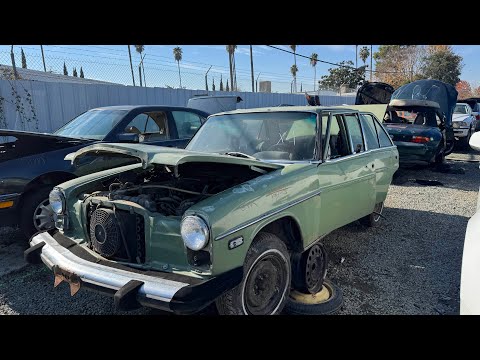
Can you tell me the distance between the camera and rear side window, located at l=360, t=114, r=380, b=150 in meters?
4.57

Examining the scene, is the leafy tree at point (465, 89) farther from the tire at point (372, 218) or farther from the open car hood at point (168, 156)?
the open car hood at point (168, 156)

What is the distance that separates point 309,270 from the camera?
331 cm

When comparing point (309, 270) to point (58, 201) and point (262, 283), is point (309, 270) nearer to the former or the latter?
point (262, 283)

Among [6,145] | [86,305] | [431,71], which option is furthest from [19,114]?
[431,71]

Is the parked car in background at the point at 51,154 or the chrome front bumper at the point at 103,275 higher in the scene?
the parked car in background at the point at 51,154

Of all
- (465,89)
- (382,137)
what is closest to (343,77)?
(465,89)

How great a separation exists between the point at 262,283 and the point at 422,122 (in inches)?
341

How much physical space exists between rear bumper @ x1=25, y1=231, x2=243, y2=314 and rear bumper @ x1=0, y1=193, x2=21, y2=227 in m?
1.80

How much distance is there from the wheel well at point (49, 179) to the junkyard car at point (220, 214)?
1289mm

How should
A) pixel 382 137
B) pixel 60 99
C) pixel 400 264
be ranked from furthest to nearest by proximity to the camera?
pixel 60 99 < pixel 382 137 < pixel 400 264

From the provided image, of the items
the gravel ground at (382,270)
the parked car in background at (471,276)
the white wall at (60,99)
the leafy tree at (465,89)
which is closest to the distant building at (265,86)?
the white wall at (60,99)

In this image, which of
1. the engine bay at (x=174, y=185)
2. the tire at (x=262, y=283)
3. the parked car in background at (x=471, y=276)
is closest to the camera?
the parked car in background at (x=471, y=276)

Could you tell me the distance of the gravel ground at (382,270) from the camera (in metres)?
3.24

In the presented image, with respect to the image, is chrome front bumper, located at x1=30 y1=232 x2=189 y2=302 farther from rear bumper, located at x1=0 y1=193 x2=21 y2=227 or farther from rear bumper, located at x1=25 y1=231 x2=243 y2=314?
rear bumper, located at x1=0 y1=193 x2=21 y2=227
